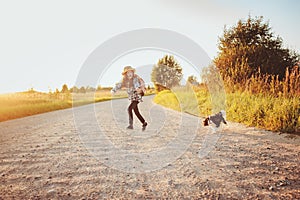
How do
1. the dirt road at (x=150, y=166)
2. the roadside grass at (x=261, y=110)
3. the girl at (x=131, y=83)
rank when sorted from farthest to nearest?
the roadside grass at (x=261, y=110), the girl at (x=131, y=83), the dirt road at (x=150, y=166)

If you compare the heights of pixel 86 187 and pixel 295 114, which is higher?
pixel 295 114

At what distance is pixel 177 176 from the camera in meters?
3.53

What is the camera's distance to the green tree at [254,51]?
1540 centimetres

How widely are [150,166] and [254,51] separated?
14.1 metres

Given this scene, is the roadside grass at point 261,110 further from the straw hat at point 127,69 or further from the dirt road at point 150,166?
Result: the straw hat at point 127,69

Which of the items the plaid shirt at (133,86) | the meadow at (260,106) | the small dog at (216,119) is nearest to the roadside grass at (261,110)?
the meadow at (260,106)

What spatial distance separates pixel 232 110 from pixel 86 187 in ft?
23.5

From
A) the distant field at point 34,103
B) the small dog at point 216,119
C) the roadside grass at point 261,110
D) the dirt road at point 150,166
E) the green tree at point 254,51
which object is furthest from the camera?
the green tree at point 254,51

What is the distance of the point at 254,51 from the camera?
15.8 metres

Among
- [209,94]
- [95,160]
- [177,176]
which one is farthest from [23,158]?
[209,94]

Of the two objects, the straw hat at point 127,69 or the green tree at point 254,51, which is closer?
the straw hat at point 127,69

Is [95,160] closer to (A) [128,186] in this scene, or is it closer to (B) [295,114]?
(A) [128,186]

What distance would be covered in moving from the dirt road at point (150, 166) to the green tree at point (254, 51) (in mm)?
9327

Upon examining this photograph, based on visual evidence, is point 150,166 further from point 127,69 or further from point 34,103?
point 34,103
